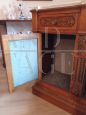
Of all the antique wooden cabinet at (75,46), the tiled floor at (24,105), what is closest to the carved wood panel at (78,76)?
the antique wooden cabinet at (75,46)

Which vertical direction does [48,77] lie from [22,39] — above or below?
below

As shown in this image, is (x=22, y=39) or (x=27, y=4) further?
(x=27, y=4)

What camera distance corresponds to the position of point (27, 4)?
7.41 feet

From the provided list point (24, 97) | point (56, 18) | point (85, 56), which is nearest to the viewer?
point (85, 56)

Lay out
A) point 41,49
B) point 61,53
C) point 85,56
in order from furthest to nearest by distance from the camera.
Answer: point 61,53 < point 41,49 < point 85,56

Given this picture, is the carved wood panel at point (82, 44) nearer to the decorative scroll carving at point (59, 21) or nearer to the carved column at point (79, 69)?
the carved column at point (79, 69)

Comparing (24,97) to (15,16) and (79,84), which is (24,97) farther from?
(15,16)


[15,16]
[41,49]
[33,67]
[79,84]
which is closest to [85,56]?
[79,84]

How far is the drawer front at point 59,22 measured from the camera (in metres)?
0.96

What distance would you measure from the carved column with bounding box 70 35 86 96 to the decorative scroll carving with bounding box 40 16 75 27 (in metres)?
0.15

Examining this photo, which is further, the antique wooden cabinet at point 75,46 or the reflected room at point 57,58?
the reflected room at point 57,58

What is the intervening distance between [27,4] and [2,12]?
1.56 feet

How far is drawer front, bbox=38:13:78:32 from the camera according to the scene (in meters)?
0.96

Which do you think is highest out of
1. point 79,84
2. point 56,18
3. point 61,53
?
point 56,18
